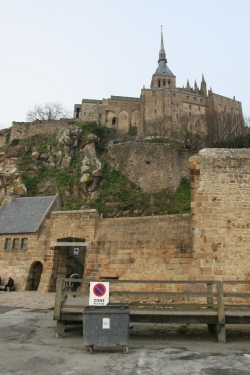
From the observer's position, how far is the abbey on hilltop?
65375 mm

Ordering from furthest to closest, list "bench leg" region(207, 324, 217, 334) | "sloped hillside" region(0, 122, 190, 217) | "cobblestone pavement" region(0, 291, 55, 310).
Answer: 1. "sloped hillside" region(0, 122, 190, 217)
2. "cobblestone pavement" region(0, 291, 55, 310)
3. "bench leg" region(207, 324, 217, 334)

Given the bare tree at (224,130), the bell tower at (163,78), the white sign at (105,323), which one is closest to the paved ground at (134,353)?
the white sign at (105,323)

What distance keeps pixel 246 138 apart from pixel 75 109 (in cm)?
5133

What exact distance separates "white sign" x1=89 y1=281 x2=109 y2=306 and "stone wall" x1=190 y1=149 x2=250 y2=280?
12.5 feet

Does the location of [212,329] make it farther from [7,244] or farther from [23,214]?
[23,214]

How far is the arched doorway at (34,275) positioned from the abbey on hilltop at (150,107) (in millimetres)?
45212

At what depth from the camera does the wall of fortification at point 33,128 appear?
153 feet

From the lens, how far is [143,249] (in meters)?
12.7

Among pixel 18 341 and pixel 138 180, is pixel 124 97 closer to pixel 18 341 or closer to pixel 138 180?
pixel 138 180

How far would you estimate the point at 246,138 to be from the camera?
1264 inches

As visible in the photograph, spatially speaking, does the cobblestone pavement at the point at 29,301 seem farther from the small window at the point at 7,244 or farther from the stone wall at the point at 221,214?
the stone wall at the point at 221,214

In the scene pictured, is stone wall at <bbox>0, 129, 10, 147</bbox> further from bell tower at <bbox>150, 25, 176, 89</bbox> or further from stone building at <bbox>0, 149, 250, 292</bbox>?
bell tower at <bbox>150, 25, 176, 89</bbox>

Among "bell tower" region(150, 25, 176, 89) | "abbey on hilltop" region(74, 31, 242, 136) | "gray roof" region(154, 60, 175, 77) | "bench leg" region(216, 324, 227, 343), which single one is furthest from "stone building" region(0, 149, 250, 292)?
"gray roof" region(154, 60, 175, 77)

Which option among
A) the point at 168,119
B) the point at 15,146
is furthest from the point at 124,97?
the point at 15,146
